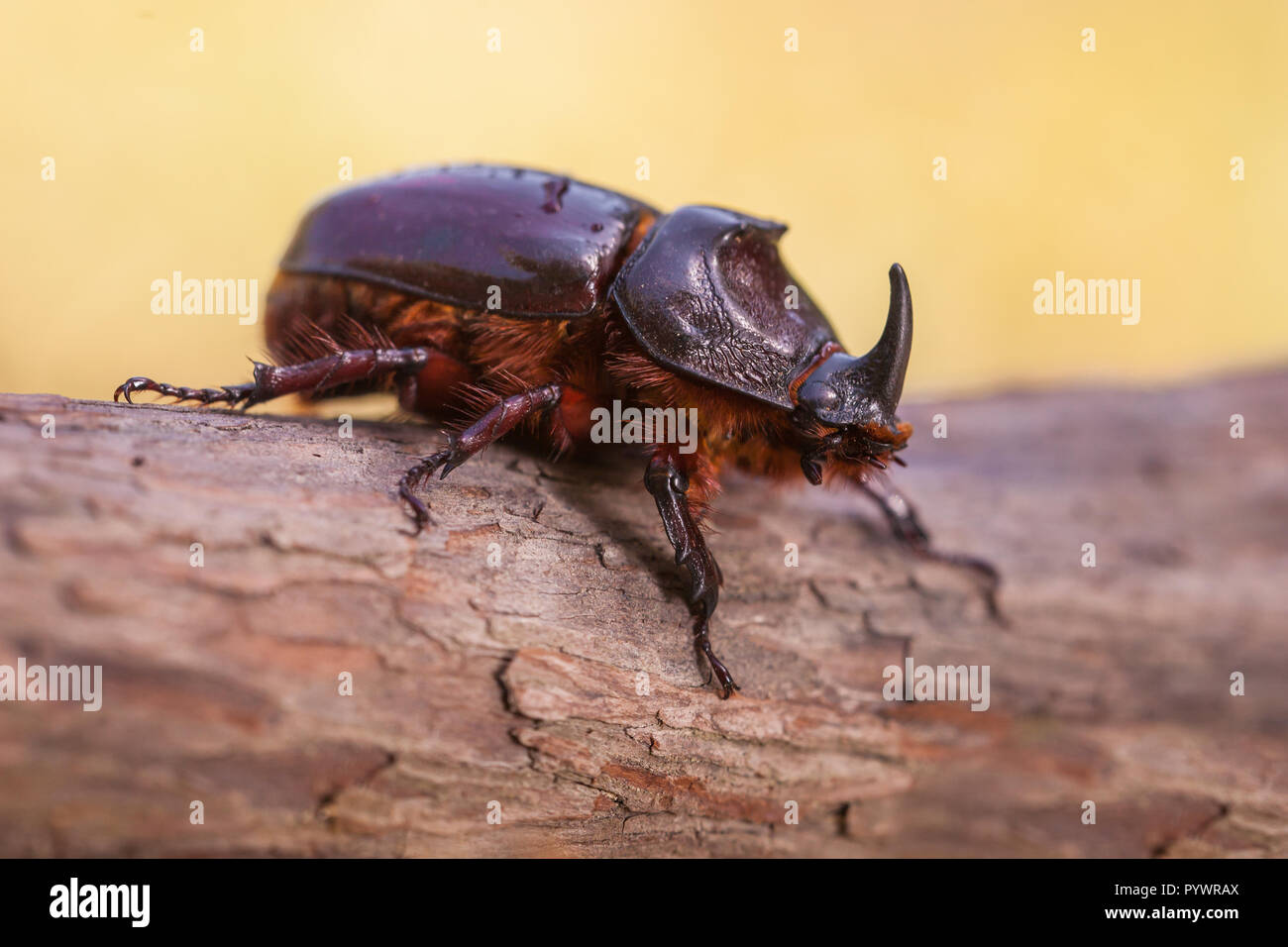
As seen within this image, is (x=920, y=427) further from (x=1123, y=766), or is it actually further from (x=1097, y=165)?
(x=1097, y=165)

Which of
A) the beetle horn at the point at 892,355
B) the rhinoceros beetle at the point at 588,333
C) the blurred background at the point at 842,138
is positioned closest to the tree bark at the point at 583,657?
the rhinoceros beetle at the point at 588,333

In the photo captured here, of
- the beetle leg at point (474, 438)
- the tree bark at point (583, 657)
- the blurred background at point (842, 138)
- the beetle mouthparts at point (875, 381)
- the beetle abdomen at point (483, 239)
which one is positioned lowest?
the tree bark at point (583, 657)

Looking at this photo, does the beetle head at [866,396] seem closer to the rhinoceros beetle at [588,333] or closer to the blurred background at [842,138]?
the rhinoceros beetle at [588,333]

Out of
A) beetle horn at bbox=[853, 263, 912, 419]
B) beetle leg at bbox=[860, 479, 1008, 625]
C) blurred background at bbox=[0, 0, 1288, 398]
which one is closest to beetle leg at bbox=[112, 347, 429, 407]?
beetle horn at bbox=[853, 263, 912, 419]

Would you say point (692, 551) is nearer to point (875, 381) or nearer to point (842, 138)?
point (875, 381)

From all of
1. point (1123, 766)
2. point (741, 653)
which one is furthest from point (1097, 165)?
point (741, 653)

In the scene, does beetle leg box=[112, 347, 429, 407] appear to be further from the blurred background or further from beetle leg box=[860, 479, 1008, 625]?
the blurred background
